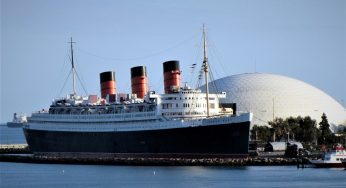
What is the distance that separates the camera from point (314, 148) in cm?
10600

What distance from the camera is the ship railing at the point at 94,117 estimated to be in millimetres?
93812

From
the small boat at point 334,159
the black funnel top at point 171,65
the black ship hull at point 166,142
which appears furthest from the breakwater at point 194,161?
the black funnel top at point 171,65

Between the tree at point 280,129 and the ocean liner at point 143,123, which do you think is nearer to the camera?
the ocean liner at point 143,123

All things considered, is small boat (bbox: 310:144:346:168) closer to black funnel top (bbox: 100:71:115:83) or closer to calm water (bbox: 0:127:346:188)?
calm water (bbox: 0:127:346:188)

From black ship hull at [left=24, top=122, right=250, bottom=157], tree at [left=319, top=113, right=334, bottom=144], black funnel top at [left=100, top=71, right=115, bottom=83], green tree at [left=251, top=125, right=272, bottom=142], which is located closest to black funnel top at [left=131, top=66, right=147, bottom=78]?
black funnel top at [left=100, top=71, right=115, bottom=83]

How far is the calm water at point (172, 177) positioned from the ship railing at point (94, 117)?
11.0 metres

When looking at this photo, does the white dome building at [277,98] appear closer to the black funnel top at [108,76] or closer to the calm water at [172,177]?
the black funnel top at [108,76]

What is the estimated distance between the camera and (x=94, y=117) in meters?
99.8

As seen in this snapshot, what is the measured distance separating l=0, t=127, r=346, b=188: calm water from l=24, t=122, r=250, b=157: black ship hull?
6.41m

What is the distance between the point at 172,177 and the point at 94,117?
30.0 metres

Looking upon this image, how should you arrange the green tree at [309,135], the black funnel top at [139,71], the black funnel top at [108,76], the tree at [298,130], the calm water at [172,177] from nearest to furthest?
the calm water at [172,177], the black funnel top at [139,71], the black funnel top at [108,76], the green tree at [309,135], the tree at [298,130]

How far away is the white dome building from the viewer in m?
Answer: 138

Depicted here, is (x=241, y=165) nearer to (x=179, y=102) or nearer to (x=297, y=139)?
(x=179, y=102)

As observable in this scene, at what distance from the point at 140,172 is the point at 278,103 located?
65.4 metres
